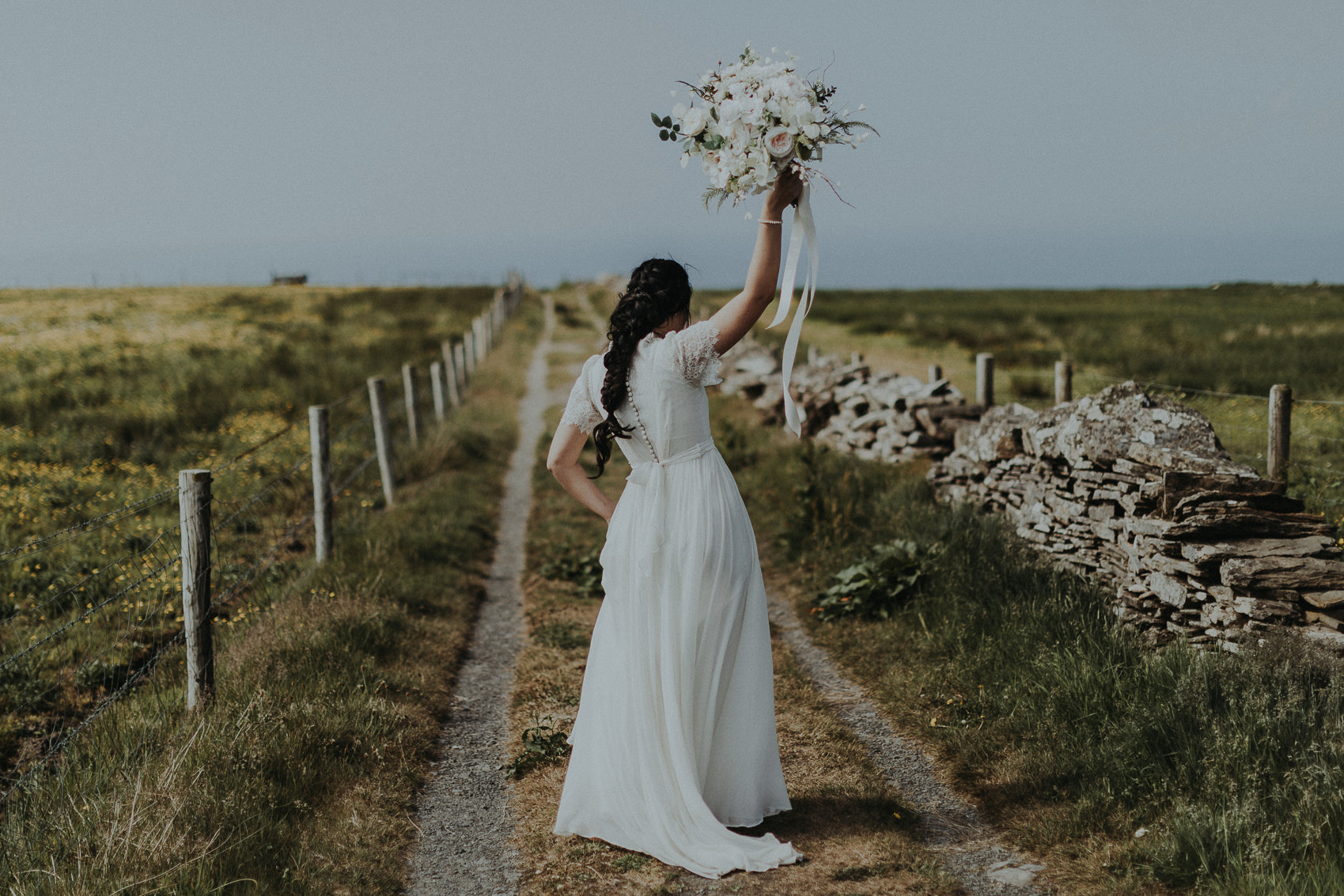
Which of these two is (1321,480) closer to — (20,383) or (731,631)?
(731,631)

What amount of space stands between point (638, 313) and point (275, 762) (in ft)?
9.20

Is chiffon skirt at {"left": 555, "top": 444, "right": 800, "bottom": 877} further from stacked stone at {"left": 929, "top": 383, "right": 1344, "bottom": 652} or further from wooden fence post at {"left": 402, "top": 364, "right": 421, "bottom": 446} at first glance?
wooden fence post at {"left": 402, "top": 364, "right": 421, "bottom": 446}

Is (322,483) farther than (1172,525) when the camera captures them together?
Yes

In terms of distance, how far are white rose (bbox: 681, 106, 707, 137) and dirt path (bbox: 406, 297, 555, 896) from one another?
299 centimetres

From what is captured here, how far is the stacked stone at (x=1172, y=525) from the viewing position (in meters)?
4.64

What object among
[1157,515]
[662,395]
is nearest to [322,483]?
[662,395]

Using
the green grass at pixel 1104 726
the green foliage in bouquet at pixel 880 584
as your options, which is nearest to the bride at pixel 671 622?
the green grass at pixel 1104 726

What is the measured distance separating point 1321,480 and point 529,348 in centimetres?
2524

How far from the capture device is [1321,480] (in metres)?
7.81

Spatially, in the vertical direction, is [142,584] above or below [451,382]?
below

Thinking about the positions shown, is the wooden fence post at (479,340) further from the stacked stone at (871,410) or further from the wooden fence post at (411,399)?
the stacked stone at (871,410)

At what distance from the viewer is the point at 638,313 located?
3.45 m

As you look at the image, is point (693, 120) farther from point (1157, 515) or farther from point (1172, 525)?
point (1157, 515)

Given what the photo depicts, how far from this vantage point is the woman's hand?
125 inches
